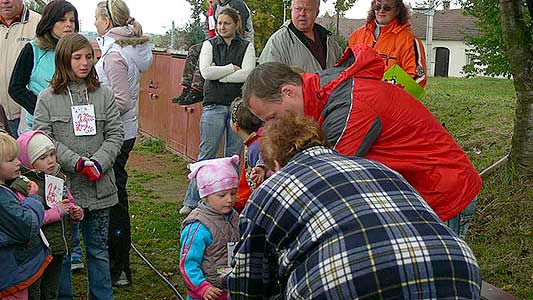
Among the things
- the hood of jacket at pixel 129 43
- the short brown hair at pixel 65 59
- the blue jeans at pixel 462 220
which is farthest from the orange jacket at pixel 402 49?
the short brown hair at pixel 65 59

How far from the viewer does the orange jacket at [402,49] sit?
5102 millimetres

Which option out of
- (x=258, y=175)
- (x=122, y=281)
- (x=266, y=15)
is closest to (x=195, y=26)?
(x=266, y=15)

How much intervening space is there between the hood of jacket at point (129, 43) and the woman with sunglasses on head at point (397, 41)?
1.66 meters

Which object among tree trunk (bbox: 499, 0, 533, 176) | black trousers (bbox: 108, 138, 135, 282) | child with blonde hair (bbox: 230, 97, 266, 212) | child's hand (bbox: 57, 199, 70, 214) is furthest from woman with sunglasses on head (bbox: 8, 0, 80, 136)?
tree trunk (bbox: 499, 0, 533, 176)

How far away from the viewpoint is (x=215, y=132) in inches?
290

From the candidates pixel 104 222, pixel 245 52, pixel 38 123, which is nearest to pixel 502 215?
pixel 245 52

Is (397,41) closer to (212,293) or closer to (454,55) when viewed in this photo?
(212,293)

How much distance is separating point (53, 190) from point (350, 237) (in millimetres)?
2518

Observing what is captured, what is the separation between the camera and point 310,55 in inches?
218

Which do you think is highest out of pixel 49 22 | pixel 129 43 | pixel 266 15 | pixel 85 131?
pixel 266 15

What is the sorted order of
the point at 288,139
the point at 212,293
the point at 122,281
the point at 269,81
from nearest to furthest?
the point at 288,139 → the point at 269,81 → the point at 212,293 → the point at 122,281

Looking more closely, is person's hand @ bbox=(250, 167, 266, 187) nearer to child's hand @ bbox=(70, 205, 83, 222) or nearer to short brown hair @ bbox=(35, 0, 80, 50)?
child's hand @ bbox=(70, 205, 83, 222)

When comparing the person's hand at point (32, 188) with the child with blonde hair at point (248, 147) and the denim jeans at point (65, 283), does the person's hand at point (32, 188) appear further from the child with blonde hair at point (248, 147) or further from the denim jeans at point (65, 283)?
the child with blonde hair at point (248, 147)

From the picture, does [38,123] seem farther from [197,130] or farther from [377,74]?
[197,130]
